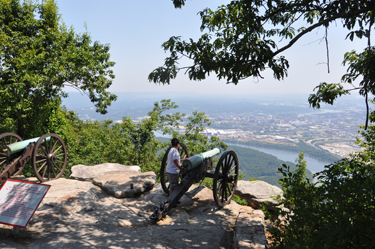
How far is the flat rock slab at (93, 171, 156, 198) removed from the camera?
232 inches

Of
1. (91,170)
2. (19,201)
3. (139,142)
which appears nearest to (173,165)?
(19,201)

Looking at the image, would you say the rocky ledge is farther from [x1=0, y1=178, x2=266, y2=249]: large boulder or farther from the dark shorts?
the dark shorts

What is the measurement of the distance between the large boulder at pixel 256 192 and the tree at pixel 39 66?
6.84 metres

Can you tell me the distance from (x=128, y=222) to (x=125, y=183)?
5.50ft

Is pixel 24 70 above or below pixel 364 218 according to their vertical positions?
above

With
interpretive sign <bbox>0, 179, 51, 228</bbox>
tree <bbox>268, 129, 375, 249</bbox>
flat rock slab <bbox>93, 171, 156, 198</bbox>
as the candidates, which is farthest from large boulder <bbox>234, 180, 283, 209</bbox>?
interpretive sign <bbox>0, 179, 51, 228</bbox>

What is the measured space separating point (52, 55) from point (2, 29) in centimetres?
191

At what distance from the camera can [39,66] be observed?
8688mm

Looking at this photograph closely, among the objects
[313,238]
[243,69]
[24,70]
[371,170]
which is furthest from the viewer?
[24,70]

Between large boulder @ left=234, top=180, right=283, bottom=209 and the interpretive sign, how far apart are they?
4591mm

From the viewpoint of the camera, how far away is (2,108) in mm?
8039

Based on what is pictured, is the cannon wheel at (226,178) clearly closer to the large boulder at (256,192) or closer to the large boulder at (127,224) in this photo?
the large boulder at (127,224)

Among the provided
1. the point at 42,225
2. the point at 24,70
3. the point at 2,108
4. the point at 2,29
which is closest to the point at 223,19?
the point at 42,225

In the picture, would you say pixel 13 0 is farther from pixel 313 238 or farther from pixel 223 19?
pixel 313 238
